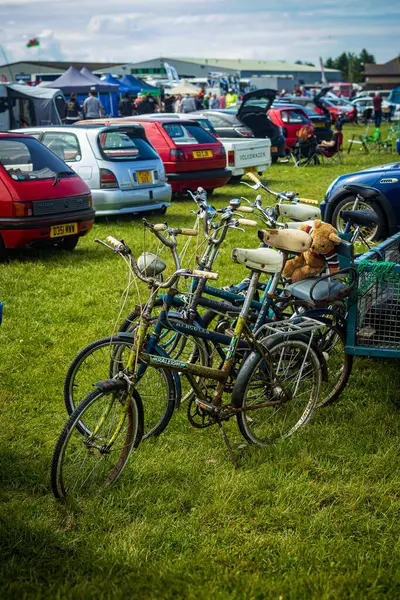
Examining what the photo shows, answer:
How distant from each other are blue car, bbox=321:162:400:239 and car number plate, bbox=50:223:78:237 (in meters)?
3.51

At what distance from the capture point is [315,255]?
16.7 ft

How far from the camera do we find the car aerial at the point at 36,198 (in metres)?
8.62

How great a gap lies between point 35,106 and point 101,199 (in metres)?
15.0

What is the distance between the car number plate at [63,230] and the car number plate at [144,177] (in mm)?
2212

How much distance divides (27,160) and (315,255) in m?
5.12

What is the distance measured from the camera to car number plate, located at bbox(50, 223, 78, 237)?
353 inches

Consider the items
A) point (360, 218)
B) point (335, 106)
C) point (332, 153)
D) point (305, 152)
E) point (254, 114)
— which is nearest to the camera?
point (360, 218)

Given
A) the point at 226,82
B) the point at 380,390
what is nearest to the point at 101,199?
the point at 380,390

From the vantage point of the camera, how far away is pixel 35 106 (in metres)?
24.5

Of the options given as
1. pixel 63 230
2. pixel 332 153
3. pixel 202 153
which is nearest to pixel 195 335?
pixel 63 230

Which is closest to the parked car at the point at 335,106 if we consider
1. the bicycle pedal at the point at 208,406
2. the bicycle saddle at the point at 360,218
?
the bicycle saddle at the point at 360,218

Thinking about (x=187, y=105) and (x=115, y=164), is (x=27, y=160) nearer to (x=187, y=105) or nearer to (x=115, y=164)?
(x=115, y=164)

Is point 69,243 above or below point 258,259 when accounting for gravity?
below

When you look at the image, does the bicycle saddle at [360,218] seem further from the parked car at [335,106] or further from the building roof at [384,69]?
the building roof at [384,69]
